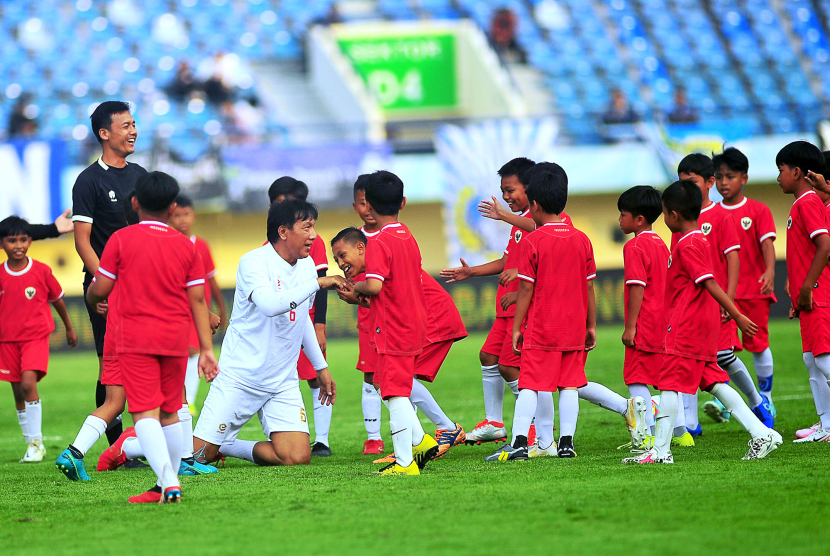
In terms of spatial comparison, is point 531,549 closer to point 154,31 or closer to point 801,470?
point 801,470

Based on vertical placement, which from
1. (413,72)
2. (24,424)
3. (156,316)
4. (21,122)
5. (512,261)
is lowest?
(24,424)

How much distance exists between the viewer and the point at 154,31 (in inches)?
923

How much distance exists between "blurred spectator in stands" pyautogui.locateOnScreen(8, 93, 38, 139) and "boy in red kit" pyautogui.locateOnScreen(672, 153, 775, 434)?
16278 mm

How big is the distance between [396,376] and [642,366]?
1.75m

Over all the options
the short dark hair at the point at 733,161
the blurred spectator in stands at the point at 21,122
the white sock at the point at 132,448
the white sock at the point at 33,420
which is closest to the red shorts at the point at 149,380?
the white sock at the point at 132,448

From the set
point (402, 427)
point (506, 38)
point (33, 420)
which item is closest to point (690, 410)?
point (402, 427)

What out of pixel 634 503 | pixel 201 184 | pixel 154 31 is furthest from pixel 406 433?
pixel 154 31

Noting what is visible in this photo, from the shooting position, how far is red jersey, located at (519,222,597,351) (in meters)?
5.71

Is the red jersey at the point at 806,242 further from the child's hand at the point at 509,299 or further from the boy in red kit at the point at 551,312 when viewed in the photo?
the child's hand at the point at 509,299

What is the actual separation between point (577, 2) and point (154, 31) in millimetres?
10848

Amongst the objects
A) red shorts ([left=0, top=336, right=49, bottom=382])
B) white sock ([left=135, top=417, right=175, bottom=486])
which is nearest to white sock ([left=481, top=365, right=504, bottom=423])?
white sock ([left=135, top=417, right=175, bottom=486])

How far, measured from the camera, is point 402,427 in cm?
530

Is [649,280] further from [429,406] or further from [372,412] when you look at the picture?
[372,412]

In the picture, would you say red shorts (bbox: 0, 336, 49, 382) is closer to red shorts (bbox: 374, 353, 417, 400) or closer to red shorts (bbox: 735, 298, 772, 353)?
red shorts (bbox: 374, 353, 417, 400)
